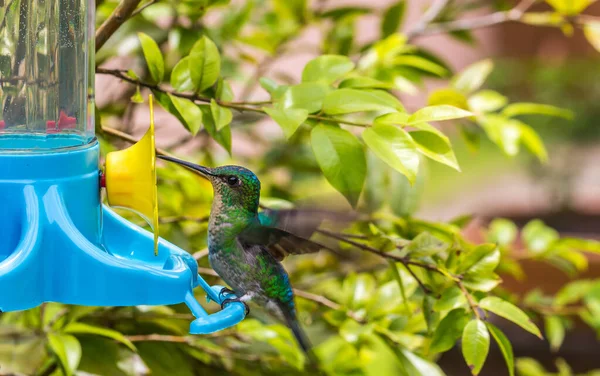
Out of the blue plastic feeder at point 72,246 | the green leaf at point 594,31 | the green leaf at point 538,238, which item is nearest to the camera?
the blue plastic feeder at point 72,246

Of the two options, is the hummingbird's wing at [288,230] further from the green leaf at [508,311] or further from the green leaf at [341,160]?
the green leaf at [508,311]

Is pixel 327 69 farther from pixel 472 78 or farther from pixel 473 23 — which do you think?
pixel 473 23

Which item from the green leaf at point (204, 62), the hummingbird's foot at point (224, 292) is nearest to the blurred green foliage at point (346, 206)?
the green leaf at point (204, 62)

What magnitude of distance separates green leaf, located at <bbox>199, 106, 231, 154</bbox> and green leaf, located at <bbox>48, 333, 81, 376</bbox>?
0.28 m

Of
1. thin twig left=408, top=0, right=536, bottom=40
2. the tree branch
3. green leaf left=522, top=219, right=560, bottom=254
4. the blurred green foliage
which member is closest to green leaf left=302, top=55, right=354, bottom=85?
the blurred green foliage

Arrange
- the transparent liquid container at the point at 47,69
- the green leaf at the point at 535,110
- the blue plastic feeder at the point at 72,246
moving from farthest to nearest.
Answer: the green leaf at the point at 535,110, the transparent liquid container at the point at 47,69, the blue plastic feeder at the point at 72,246

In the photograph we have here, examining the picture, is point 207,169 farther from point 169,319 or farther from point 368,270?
point 368,270

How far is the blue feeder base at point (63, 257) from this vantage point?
571 millimetres

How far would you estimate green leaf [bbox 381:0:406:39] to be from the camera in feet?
4.50

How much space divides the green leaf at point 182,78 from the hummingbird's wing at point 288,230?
0.63ft

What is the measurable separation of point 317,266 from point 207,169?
852 mm

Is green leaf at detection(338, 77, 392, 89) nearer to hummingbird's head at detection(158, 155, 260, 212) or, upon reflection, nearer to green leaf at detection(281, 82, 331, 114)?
green leaf at detection(281, 82, 331, 114)

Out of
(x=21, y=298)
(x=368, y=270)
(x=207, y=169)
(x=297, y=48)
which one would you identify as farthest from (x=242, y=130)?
(x=21, y=298)

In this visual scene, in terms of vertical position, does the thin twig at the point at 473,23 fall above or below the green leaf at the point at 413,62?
above
